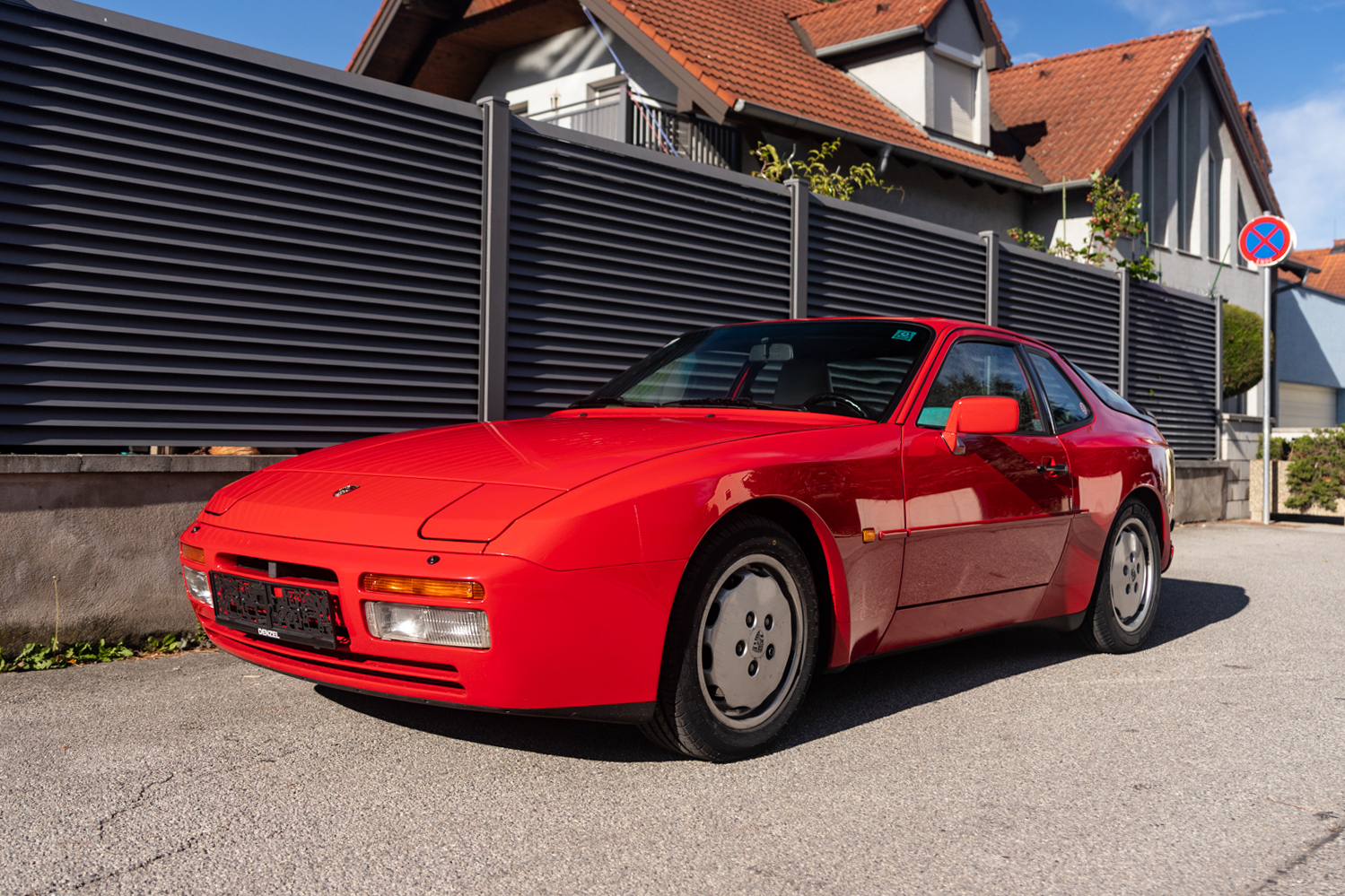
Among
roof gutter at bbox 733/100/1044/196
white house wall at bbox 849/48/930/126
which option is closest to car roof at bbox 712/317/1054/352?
roof gutter at bbox 733/100/1044/196

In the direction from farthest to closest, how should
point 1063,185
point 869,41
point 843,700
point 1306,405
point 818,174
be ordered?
1. point 1306,405
2. point 1063,185
3. point 869,41
4. point 818,174
5. point 843,700

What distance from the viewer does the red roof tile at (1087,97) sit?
1841 centimetres

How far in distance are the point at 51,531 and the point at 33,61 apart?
193 cm

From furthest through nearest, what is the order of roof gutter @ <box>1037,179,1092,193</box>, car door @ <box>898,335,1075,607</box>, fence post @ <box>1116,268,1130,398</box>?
roof gutter @ <box>1037,179,1092,193</box>, fence post @ <box>1116,268,1130,398</box>, car door @ <box>898,335,1075,607</box>

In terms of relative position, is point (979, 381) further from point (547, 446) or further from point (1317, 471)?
point (1317, 471)

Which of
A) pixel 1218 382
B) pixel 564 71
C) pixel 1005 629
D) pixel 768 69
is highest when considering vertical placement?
pixel 564 71

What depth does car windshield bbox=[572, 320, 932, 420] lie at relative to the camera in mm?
4105

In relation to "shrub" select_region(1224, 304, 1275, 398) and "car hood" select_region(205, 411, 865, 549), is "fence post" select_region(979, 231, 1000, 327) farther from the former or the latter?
"shrub" select_region(1224, 304, 1275, 398)

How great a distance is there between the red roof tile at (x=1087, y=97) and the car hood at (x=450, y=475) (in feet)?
51.8

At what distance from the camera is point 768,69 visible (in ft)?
47.4

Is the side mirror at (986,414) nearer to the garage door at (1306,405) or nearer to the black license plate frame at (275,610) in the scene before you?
the black license plate frame at (275,610)

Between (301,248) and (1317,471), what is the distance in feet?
42.8

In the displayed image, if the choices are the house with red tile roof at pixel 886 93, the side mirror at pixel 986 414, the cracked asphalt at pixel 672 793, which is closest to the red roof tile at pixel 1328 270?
the house with red tile roof at pixel 886 93

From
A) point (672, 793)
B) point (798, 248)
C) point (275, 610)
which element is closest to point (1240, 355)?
point (798, 248)
